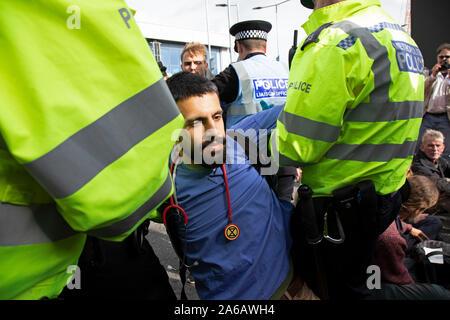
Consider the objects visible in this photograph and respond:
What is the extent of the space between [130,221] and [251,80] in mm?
2168

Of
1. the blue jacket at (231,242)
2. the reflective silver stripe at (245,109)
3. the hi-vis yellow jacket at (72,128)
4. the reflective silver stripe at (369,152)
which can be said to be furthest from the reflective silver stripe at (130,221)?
the reflective silver stripe at (245,109)

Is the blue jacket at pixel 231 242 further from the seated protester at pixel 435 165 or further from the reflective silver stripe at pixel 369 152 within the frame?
the seated protester at pixel 435 165

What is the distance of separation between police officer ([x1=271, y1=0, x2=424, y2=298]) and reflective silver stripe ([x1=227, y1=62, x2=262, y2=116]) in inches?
45.1

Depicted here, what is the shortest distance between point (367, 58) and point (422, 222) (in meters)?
2.15

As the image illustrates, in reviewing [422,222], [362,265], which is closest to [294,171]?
[362,265]

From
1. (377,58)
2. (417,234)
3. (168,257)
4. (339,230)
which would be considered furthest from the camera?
(168,257)

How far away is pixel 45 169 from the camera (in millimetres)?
555

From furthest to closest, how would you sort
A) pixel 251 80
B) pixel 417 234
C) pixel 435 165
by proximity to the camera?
pixel 435 165
pixel 251 80
pixel 417 234

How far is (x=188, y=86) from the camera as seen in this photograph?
1.44 metres

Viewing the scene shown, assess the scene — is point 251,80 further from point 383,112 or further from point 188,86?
point 383,112

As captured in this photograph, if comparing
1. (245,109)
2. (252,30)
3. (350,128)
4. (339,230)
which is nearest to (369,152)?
(350,128)

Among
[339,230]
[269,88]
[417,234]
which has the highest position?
[269,88]

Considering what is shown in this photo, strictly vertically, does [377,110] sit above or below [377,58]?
below
